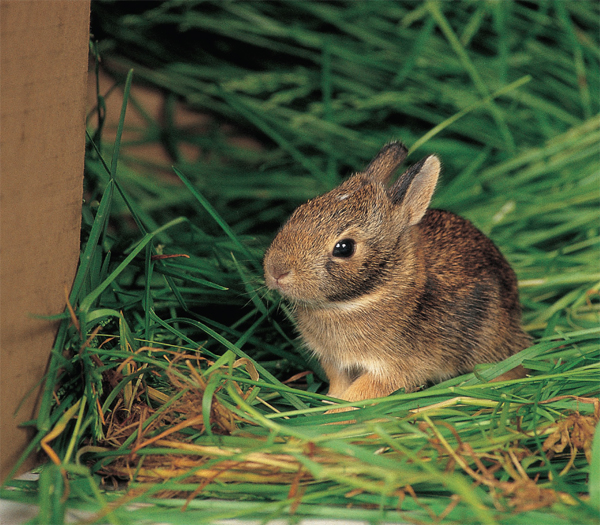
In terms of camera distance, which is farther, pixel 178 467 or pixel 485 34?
pixel 485 34

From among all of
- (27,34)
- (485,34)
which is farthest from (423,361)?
(485,34)

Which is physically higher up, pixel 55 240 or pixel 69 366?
pixel 55 240

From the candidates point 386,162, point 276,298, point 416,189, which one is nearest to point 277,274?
point 276,298

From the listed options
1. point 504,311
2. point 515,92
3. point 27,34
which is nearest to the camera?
point 27,34

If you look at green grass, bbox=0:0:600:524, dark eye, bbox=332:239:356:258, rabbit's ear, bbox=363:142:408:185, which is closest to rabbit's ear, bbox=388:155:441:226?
rabbit's ear, bbox=363:142:408:185

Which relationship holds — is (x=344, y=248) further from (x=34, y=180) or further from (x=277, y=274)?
(x=34, y=180)

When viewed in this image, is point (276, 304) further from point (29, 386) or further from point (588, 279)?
point (588, 279)

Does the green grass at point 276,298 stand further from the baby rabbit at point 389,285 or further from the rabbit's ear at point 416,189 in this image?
the rabbit's ear at point 416,189
